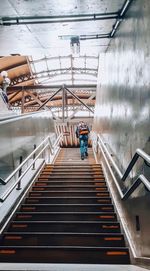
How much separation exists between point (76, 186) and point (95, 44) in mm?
2994

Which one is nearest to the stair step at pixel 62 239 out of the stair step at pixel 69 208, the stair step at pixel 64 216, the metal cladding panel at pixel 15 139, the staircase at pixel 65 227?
the staircase at pixel 65 227

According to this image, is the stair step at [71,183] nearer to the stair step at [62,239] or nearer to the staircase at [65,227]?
the staircase at [65,227]

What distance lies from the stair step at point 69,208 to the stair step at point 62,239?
2.88 feet

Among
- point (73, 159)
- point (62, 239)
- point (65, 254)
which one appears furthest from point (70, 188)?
point (73, 159)

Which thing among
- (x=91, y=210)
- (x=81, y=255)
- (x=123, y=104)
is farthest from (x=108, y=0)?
(x=81, y=255)

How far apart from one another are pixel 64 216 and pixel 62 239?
2.13ft

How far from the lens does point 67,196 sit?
5195mm

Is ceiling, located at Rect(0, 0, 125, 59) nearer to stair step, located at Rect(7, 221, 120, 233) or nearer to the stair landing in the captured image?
the stair landing

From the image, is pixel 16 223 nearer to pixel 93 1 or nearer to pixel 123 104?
pixel 123 104

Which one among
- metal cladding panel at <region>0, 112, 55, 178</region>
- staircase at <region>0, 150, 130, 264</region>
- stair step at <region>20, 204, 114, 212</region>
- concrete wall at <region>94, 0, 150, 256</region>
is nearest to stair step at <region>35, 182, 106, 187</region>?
staircase at <region>0, 150, 130, 264</region>

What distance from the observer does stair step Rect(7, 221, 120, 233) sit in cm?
405

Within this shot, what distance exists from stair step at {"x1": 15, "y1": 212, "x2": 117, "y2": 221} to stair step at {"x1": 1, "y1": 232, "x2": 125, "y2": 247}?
1.89 feet

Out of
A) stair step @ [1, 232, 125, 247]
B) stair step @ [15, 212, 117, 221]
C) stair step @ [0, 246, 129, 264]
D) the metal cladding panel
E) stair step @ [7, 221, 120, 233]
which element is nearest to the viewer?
stair step @ [0, 246, 129, 264]

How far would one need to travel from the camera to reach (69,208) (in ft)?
15.4
